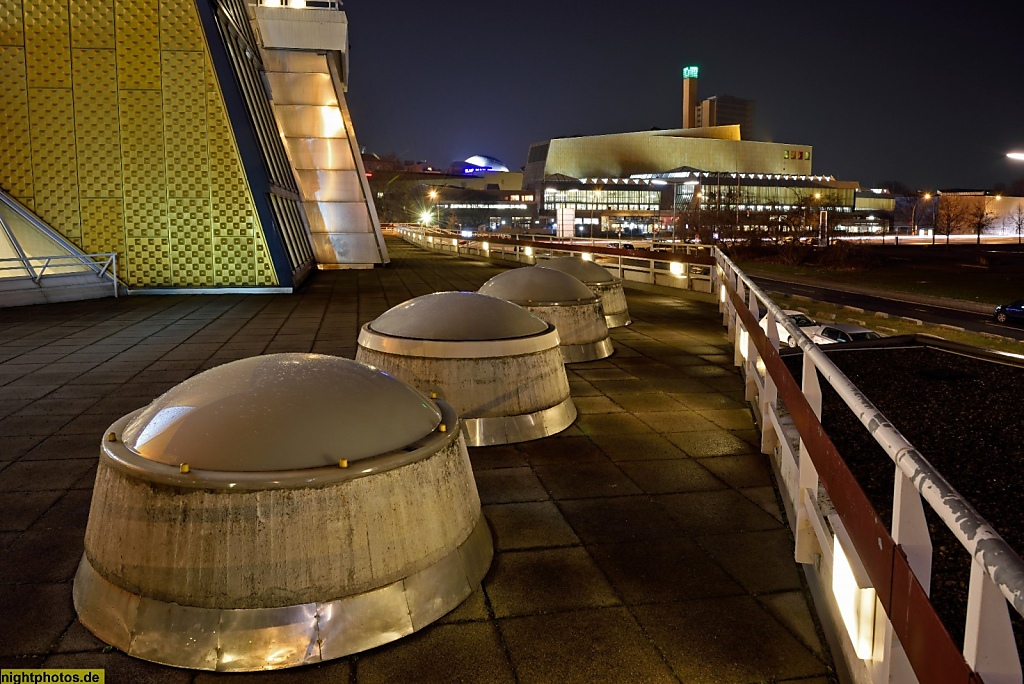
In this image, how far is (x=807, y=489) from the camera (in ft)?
12.6

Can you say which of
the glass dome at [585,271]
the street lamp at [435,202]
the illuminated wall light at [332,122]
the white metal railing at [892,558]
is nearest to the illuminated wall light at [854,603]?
the white metal railing at [892,558]

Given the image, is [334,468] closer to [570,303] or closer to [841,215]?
[570,303]

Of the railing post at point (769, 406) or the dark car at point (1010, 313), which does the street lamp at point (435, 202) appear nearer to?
the dark car at point (1010, 313)

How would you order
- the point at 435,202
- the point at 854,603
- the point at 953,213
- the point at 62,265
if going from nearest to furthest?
1. the point at 854,603
2. the point at 62,265
3. the point at 953,213
4. the point at 435,202

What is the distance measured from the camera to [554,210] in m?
137

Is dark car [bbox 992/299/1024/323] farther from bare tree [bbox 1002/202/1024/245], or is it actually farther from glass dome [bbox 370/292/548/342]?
bare tree [bbox 1002/202/1024/245]

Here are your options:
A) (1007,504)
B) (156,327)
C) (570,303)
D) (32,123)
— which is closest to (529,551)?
(1007,504)

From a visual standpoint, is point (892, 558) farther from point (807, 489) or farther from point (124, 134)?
point (124, 134)

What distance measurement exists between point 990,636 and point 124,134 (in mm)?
21912

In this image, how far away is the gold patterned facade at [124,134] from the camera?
Result: 1939 centimetres

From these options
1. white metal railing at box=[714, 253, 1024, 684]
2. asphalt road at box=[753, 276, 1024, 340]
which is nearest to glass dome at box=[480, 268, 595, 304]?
white metal railing at box=[714, 253, 1024, 684]

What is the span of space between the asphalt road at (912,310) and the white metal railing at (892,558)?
26325 mm

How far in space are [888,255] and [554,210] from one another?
236ft

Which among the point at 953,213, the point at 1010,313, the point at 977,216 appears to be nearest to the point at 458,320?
the point at 1010,313
